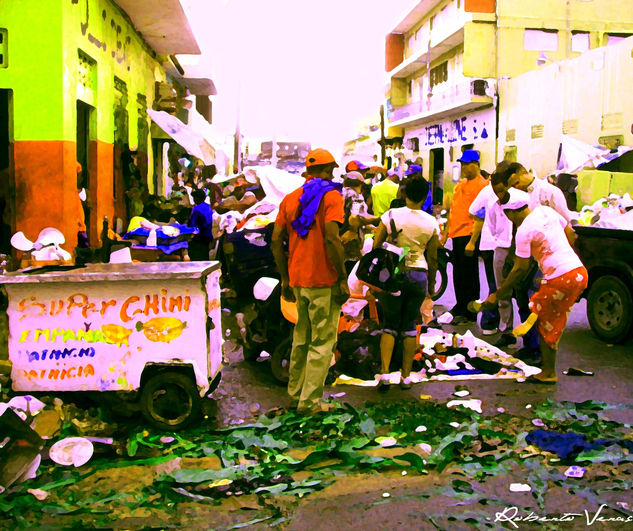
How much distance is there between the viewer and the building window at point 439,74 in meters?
38.6

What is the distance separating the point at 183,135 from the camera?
16250 mm

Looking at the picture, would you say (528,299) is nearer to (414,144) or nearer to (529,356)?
(529,356)

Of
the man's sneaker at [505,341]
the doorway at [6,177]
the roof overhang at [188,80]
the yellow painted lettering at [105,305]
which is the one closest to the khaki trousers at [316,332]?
the yellow painted lettering at [105,305]

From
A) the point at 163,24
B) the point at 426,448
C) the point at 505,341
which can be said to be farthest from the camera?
the point at 163,24

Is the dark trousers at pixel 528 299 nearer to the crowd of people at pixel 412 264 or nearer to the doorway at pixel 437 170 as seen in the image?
the crowd of people at pixel 412 264

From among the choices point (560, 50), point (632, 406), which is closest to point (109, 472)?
point (632, 406)

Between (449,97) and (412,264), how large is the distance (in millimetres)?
29544

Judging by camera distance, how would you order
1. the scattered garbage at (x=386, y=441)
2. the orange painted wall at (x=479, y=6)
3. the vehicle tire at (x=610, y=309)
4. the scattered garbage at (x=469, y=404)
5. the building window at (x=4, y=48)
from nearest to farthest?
1. the scattered garbage at (x=386, y=441)
2. the scattered garbage at (x=469, y=404)
3. the vehicle tire at (x=610, y=309)
4. the building window at (x=4, y=48)
5. the orange painted wall at (x=479, y=6)

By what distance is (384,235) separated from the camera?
652 cm

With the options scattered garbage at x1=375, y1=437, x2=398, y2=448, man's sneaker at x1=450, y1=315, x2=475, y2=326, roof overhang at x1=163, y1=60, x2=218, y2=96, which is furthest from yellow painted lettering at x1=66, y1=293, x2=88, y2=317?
roof overhang at x1=163, y1=60, x2=218, y2=96

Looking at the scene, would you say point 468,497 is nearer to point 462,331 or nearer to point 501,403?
point 501,403

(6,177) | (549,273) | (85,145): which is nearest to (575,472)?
(549,273)

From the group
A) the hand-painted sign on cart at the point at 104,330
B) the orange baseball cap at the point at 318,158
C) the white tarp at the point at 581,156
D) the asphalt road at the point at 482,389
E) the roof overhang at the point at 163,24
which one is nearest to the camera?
the hand-painted sign on cart at the point at 104,330

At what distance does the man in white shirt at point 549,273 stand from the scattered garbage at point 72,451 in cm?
363
